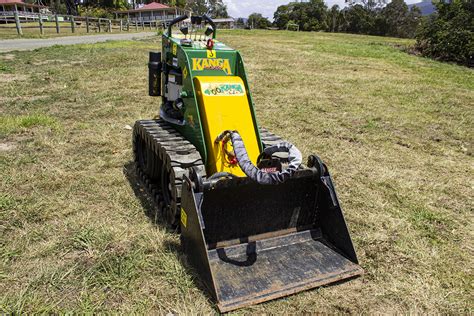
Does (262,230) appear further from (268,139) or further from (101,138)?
(101,138)

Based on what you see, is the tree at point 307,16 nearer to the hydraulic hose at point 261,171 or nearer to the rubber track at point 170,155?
the rubber track at point 170,155

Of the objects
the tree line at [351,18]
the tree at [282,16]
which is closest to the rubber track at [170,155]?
the tree line at [351,18]

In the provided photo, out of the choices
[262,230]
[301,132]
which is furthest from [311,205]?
[301,132]

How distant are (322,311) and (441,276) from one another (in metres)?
1.22

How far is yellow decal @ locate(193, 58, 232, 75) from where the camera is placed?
4.12 m

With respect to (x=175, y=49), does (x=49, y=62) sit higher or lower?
lower

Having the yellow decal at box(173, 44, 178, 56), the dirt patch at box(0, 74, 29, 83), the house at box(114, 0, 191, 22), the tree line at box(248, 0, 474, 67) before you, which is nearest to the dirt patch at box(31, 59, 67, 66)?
the dirt patch at box(0, 74, 29, 83)

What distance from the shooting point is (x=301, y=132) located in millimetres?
7129

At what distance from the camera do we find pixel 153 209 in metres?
4.27

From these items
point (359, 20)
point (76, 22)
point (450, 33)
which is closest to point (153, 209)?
point (450, 33)

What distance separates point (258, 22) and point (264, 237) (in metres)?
86.1

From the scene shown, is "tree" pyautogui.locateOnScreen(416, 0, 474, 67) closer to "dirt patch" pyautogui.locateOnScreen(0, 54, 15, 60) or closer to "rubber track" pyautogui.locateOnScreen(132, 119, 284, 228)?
"rubber track" pyautogui.locateOnScreen(132, 119, 284, 228)

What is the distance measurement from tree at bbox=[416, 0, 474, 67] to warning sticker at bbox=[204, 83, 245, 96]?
17.6 m

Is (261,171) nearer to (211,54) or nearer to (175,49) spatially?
(211,54)
